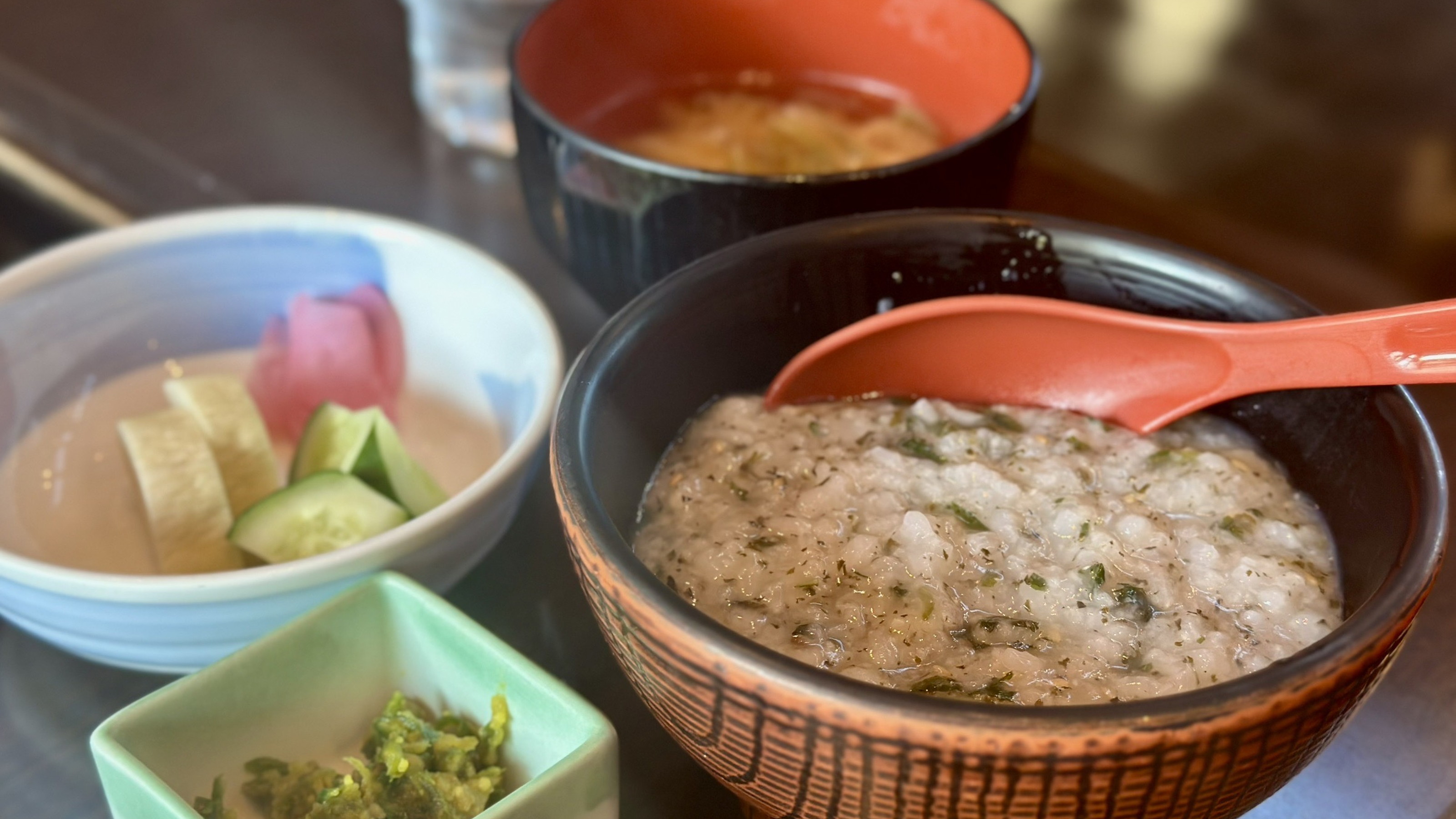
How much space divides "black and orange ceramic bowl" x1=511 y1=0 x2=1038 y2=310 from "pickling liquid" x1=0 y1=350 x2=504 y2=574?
0.19 metres

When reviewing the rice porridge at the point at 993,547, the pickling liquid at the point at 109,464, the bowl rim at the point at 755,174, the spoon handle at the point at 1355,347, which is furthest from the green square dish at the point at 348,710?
the spoon handle at the point at 1355,347

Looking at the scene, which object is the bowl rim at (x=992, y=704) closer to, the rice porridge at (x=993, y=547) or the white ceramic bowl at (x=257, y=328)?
the rice porridge at (x=993, y=547)

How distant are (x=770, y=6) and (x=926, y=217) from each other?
0.48 metres

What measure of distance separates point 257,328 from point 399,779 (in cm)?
58

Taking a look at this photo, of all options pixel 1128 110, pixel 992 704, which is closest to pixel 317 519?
pixel 992 704

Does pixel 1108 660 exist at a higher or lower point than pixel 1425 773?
higher

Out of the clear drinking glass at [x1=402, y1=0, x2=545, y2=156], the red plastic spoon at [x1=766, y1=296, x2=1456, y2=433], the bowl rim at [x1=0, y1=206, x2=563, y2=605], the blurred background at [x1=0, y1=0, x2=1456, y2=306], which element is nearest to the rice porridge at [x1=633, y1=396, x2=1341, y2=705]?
the red plastic spoon at [x1=766, y1=296, x2=1456, y2=433]

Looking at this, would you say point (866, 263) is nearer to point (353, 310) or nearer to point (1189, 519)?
point (1189, 519)

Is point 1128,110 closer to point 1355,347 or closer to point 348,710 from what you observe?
Result: point 1355,347

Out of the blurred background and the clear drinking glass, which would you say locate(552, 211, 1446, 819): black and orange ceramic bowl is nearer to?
the blurred background

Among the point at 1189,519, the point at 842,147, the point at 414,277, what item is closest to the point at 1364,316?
the point at 1189,519

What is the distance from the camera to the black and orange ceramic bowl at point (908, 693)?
0.53 m

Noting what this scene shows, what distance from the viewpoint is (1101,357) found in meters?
0.85

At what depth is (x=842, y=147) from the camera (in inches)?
45.6
